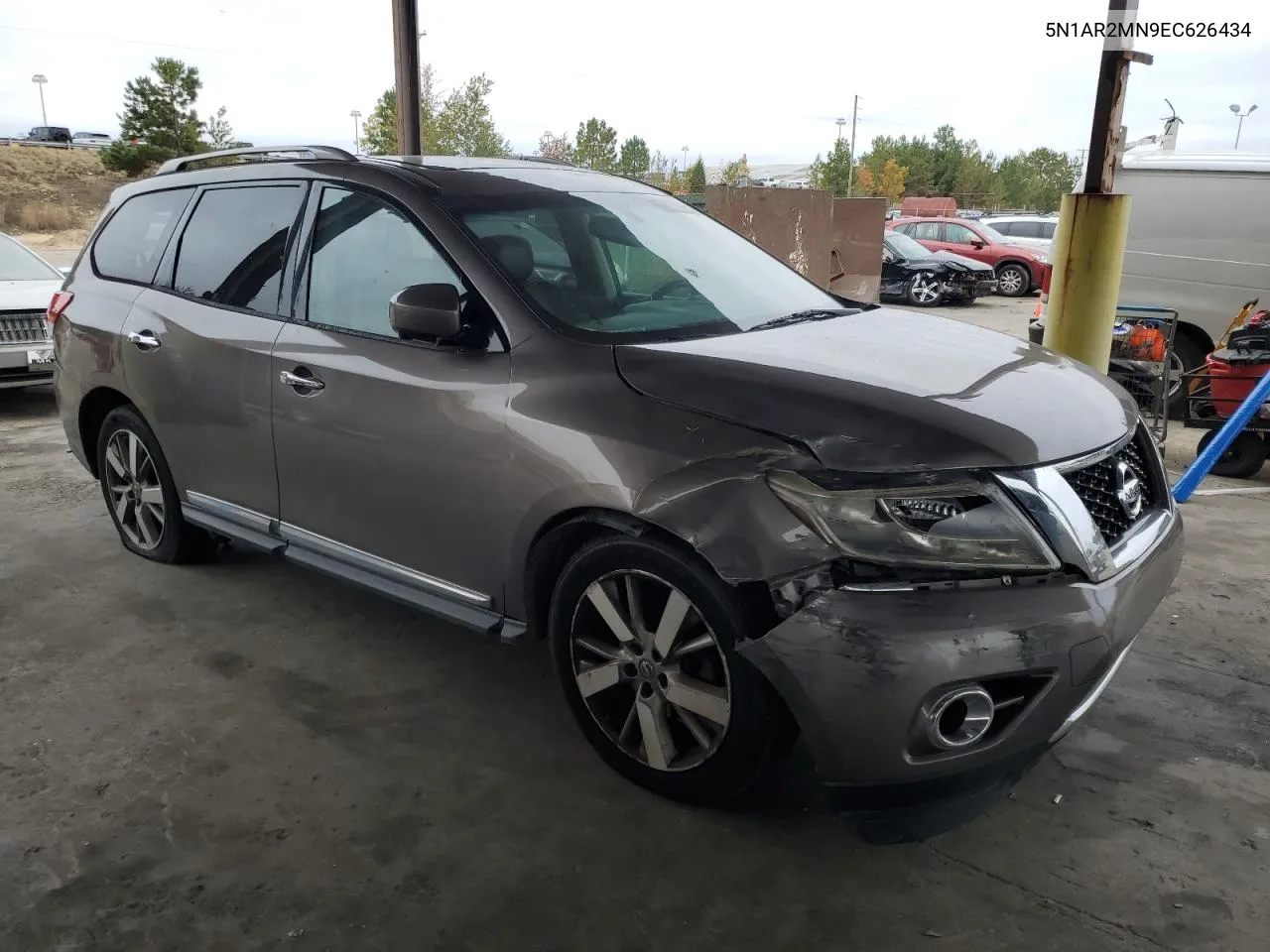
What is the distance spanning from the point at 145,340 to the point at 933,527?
10.7ft

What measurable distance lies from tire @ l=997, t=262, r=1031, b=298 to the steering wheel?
17.5 metres

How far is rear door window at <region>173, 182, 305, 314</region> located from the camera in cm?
359

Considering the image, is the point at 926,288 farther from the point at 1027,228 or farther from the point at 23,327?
the point at 23,327

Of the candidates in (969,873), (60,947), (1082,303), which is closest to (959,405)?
(969,873)

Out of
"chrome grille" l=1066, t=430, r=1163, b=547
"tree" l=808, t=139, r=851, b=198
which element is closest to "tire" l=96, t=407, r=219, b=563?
"chrome grille" l=1066, t=430, r=1163, b=547

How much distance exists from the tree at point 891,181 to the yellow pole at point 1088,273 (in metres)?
58.5

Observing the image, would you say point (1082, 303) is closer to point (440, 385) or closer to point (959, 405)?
point (959, 405)

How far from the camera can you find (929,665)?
2139 millimetres

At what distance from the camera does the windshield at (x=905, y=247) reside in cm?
1759

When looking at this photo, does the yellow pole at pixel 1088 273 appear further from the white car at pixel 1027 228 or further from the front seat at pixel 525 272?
the white car at pixel 1027 228

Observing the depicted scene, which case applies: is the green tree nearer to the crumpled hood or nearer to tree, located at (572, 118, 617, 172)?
tree, located at (572, 118, 617, 172)

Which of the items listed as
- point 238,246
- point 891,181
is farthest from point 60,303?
point 891,181

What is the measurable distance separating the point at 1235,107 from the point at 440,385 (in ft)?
220

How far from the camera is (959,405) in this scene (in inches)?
94.5
